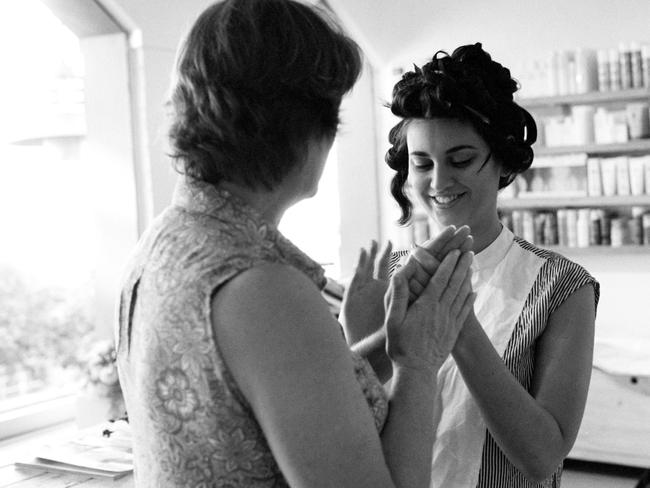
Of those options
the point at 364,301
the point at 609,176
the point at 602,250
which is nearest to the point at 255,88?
the point at 364,301

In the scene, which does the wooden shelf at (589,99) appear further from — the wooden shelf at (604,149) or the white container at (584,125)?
the wooden shelf at (604,149)

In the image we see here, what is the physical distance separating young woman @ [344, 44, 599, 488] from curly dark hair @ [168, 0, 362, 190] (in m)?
0.49

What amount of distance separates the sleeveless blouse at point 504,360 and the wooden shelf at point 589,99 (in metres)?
3.74

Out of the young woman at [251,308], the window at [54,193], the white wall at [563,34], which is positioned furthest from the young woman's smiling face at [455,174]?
the white wall at [563,34]

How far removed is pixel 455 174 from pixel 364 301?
13.5 inches

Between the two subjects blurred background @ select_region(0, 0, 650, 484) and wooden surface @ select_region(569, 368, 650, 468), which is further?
wooden surface @ select_region(569, 368, 650, 468)

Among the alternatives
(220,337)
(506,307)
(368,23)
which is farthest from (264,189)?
(368,23)

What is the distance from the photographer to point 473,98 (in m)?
1.66

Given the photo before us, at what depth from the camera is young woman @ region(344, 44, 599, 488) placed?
1.51 m

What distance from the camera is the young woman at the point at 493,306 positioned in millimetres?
1506

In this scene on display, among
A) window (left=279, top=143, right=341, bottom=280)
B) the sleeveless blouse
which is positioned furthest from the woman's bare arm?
window (left=279, top=143, right=341, bottom=280)

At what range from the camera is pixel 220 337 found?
39.9 inches

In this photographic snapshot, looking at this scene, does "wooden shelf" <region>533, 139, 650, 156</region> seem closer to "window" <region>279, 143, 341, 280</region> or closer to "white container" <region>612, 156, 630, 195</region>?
"white container" <region>612, 156, 630, 195</region>

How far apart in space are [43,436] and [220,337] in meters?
3.16
